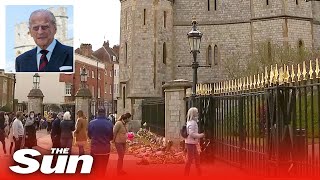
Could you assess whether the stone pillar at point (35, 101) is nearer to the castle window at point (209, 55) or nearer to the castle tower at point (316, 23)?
the castle window at point (209, 55)

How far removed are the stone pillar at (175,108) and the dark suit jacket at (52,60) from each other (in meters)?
6.97

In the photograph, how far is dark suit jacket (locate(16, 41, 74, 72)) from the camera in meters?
9.14

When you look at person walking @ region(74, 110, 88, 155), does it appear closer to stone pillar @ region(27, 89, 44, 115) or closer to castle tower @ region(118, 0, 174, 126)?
castle tower @ region(118, 0, 174, 126)

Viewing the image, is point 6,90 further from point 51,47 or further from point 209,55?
point 51,47

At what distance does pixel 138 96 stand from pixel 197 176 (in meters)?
23.4

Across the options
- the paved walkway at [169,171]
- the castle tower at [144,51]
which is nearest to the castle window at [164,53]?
the castle tower at [144,51]

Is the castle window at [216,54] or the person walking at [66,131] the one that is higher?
the castle window at [216,54]

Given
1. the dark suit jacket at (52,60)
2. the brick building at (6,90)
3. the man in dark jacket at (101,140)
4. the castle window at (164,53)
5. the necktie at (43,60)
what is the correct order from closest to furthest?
the necktie at (43,60)
the dark suit jacket at (52,60)
the man in dark jacket at (101,140)
the castle window at (164,53)
the brick building at (6,90)

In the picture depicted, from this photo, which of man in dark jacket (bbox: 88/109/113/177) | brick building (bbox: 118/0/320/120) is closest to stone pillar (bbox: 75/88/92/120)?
brick building (bbox: 118/0/320/120)

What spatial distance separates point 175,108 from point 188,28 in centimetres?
2040

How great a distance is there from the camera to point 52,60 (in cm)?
912

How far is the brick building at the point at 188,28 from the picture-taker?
3325 cm

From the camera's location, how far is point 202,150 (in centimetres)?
1237

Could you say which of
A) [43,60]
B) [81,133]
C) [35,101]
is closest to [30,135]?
[81,133]
